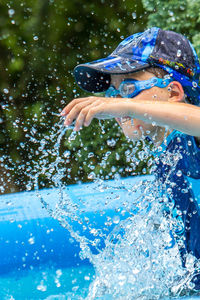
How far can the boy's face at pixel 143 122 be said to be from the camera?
1.62 meters

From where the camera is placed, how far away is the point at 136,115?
1.35 m

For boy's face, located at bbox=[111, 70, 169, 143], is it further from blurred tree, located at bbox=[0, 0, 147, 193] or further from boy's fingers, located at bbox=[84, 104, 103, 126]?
blurred tree, located at bbox=[0, 0, 147, 193]

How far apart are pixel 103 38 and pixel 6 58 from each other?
993mm

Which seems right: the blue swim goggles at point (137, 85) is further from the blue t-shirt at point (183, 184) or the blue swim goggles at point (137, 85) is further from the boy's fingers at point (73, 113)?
the boy's fingers at point (73, 113)

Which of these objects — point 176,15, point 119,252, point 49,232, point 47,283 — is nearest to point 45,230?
point 49,232

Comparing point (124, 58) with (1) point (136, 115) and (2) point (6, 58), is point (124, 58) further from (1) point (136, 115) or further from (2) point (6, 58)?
(2) point (6, 58)

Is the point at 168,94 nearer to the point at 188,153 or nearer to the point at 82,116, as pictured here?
the point at 188,153

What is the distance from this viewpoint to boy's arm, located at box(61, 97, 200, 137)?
1.29 m

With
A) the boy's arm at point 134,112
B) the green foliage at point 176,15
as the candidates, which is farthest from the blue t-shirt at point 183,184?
the green foliage at point 176,15

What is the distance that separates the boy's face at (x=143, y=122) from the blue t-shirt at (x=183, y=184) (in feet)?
0.21

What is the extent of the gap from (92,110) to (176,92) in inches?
17.6

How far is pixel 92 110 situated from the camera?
128 cm

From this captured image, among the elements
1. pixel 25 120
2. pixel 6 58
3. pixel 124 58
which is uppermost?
pixel 124 58

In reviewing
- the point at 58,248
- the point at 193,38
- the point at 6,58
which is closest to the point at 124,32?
the point at 193,38
